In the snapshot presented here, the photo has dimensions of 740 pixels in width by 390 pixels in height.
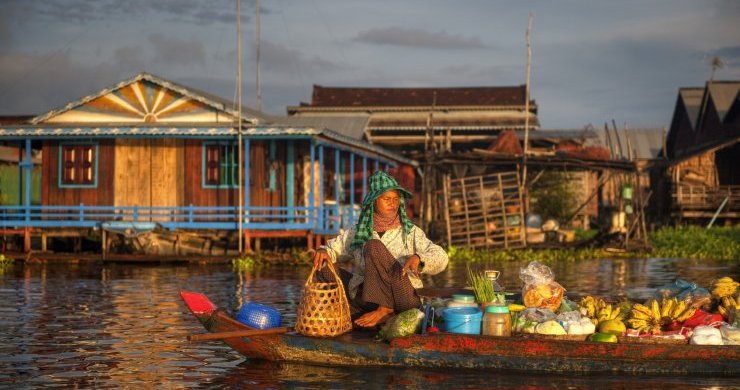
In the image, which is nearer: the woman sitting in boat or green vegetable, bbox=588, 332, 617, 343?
green vegetable, bbox=588, 332, 617, 343

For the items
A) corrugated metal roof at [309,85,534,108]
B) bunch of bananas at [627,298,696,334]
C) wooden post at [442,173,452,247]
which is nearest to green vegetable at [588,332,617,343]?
bunch of bananas at [627,298,696,334]

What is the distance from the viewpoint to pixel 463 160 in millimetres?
25062

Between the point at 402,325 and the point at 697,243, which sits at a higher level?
the point at 697,243

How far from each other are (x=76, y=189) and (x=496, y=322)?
18.3m

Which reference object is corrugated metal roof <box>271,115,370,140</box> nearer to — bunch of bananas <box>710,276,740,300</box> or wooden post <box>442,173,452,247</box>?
wooden post <box>442,173,452,247</box>

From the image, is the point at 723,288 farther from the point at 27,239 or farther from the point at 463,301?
the point at 27,239

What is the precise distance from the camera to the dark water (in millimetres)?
7914

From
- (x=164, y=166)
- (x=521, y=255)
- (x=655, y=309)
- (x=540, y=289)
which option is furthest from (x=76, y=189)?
(x=655, y=309)

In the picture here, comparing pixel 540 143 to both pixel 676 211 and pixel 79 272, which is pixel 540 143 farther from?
→ pixel 79 272

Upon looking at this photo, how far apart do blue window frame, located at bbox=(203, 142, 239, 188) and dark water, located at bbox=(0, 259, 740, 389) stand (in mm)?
3975

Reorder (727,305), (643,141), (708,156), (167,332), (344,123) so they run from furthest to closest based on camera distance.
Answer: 1. (643,141)
2. (708,156)
3. (344,123)
4. (167,332)
5. (727,305)

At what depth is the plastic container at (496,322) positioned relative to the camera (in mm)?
8258

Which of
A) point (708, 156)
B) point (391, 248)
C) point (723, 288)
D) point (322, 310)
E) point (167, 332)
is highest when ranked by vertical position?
point (708, 156)

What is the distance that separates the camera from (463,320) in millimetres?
8352
